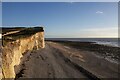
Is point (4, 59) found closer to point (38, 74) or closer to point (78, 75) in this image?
point (38, 74)

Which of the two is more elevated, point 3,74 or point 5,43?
point 5,43

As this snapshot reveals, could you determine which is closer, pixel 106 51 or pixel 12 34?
pixel 12 34

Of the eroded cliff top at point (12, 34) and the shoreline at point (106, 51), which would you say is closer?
the eroded cliff top at point (12, 34)

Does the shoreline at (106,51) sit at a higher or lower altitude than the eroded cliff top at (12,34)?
lower

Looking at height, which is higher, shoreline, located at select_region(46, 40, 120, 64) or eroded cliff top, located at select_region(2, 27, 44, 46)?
eroded cliff top, located at select_region(2, 27, 44, 46)

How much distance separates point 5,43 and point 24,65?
6834mm

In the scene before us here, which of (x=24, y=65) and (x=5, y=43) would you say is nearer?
(x=5, y=43)

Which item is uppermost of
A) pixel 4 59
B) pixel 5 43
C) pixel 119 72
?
pixel 5 43

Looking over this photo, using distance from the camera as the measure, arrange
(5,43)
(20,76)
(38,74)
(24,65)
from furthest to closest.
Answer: (24,65)
(38,74)
(20,76)
(5,43)

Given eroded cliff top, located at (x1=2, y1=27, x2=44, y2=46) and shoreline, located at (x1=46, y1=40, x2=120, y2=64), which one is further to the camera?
shoreline, located at (x1=46, y1=40, x2=120, y2=64)

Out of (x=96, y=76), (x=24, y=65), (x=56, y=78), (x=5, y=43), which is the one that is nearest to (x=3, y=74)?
(x=5, y=43)

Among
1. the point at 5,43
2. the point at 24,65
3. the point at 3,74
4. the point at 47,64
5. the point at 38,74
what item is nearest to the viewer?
the point at 3,74

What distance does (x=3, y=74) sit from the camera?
11938mm

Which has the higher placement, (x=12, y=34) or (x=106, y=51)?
(x=12, y=34)
